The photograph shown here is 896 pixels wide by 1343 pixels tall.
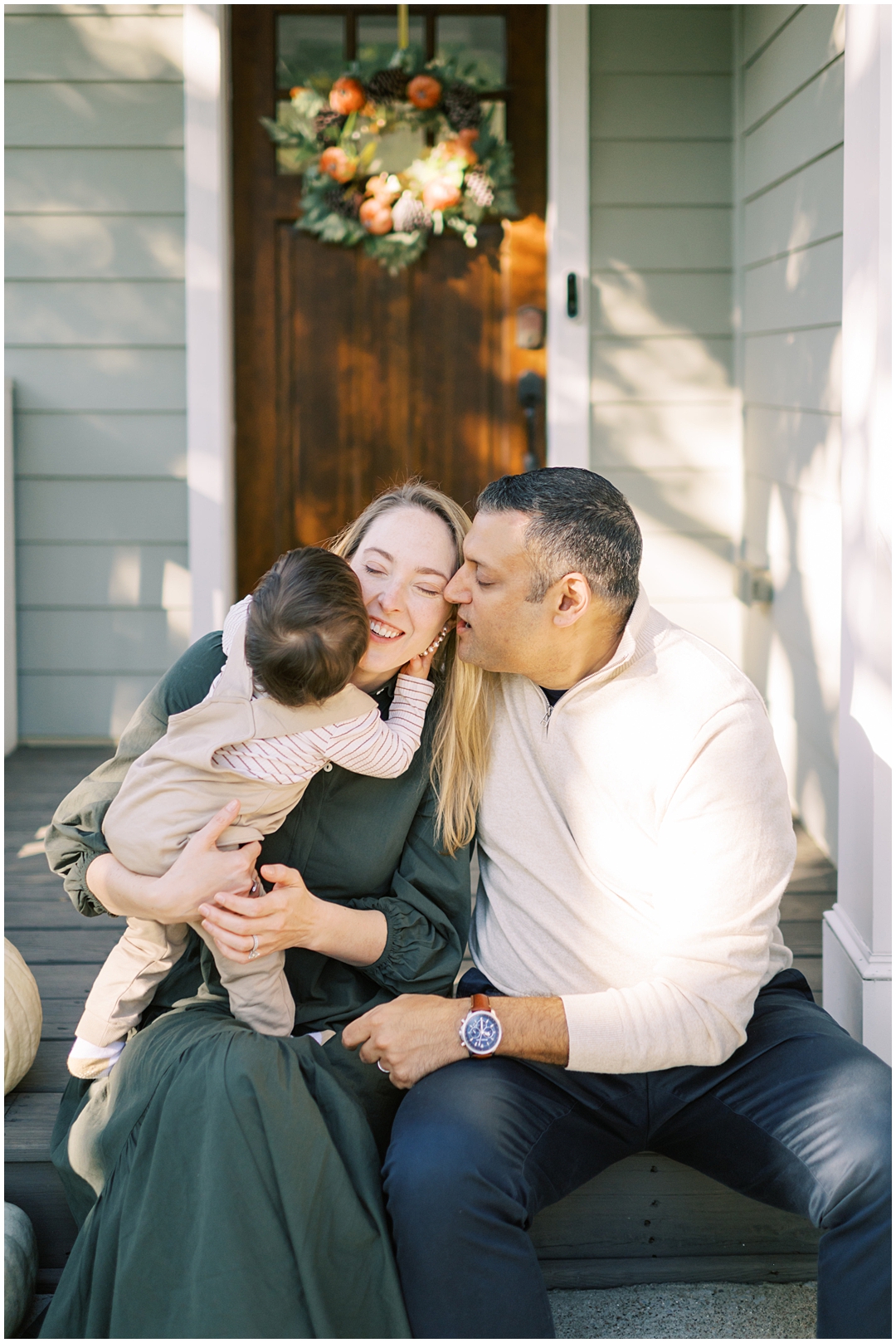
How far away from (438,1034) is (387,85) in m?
2.98

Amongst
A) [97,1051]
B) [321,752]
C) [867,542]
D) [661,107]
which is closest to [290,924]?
[321,752]

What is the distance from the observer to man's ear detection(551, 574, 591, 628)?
5.46 feet

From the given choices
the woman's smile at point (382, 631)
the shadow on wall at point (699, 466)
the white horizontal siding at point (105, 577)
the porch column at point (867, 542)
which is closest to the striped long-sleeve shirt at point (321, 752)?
the woman's smile at point (382, 631)

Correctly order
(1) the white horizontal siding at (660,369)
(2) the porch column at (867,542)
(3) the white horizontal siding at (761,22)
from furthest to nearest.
Result: (1) the white horizontal siding at (660,369) < (3) the white horizontal siding at (761,22) < (2) the porch column at (867,542)

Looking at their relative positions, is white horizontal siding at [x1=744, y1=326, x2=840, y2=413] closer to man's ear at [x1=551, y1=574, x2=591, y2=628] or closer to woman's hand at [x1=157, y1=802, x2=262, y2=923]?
man's ear at [x1=551, y1=574, x2=591, y2=628]

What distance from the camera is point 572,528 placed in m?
1.66

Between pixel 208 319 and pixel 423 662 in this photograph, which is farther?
pixel 208 319

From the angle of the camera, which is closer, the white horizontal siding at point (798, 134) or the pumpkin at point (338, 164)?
the white horizontal siding at point (798, 134)

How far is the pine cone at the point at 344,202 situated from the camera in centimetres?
362

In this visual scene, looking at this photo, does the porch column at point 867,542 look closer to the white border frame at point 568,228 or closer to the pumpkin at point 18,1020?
the pumpkin at point 18,1020

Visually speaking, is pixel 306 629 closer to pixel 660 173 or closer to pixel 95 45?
pixel 660 173

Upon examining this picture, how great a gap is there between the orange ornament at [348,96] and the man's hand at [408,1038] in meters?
2.89

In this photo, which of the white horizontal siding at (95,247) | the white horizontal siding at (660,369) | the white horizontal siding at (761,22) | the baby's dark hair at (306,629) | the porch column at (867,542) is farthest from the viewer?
the white horizontal siding at (660,369)

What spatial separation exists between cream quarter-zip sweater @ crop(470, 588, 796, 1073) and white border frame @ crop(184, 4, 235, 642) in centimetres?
215
